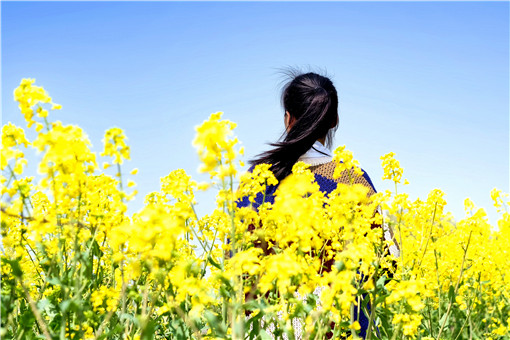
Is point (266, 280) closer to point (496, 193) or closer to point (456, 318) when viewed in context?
point (456, 318)

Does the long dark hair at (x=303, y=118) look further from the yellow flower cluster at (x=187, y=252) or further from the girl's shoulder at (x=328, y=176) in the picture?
the yellow flower cluster at (x=187, y=252)

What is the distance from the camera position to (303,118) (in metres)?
3.93

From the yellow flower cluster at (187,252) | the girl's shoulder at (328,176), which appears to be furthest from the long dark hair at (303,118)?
the yellow flower cluster at (187,252)

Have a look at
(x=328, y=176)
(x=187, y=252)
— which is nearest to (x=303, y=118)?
(x=328, y=176)

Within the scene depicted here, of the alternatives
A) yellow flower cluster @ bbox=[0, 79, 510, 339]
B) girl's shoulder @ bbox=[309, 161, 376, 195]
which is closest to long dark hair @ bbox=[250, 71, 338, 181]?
girl's shoulder @ bbox=[309, 161, 376, 195]

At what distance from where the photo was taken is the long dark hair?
372 cm

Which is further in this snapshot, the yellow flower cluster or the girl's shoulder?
the girl's shoulder

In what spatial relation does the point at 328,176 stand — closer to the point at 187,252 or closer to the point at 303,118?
the point at 303,118

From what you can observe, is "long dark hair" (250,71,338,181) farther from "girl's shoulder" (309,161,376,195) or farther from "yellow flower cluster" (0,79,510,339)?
"yellow flower cluster" (0,79,510,339)

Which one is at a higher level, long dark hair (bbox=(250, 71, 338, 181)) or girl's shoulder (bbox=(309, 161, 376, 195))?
long dark hair (bbox=(250, 71, 338, 181))

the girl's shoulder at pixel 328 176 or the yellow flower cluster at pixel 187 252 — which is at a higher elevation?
the girl's shoulder at pixel 328 176

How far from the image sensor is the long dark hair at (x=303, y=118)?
3717 mm

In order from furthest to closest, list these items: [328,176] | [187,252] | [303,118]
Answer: [303,118]
[328,176]
[187,252]

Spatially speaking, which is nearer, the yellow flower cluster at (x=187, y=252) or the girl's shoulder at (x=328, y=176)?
the yellow flower cluster at (x=187, y=252)
